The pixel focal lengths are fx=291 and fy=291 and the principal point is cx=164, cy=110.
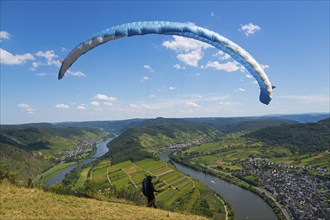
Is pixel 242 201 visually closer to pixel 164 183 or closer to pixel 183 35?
pixel 164 183

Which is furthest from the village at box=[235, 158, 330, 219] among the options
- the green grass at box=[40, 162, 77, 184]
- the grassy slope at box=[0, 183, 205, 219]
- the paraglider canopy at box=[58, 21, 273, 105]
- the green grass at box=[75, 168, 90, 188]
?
the green grass at box=[40, 162, 77, 184]

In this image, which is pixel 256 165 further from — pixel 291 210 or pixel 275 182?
pixel 291 210

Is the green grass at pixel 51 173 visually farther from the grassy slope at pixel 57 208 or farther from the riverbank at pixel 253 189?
the grassy slope at pixel 57 208

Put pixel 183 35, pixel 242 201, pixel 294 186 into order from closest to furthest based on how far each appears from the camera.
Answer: pixel 183 35 → pixel 242 201 → pixel 294 186

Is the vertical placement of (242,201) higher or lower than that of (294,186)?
higher

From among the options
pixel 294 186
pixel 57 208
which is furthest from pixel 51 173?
pixel 57 208

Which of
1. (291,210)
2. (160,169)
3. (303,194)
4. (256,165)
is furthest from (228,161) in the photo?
(291,210)
